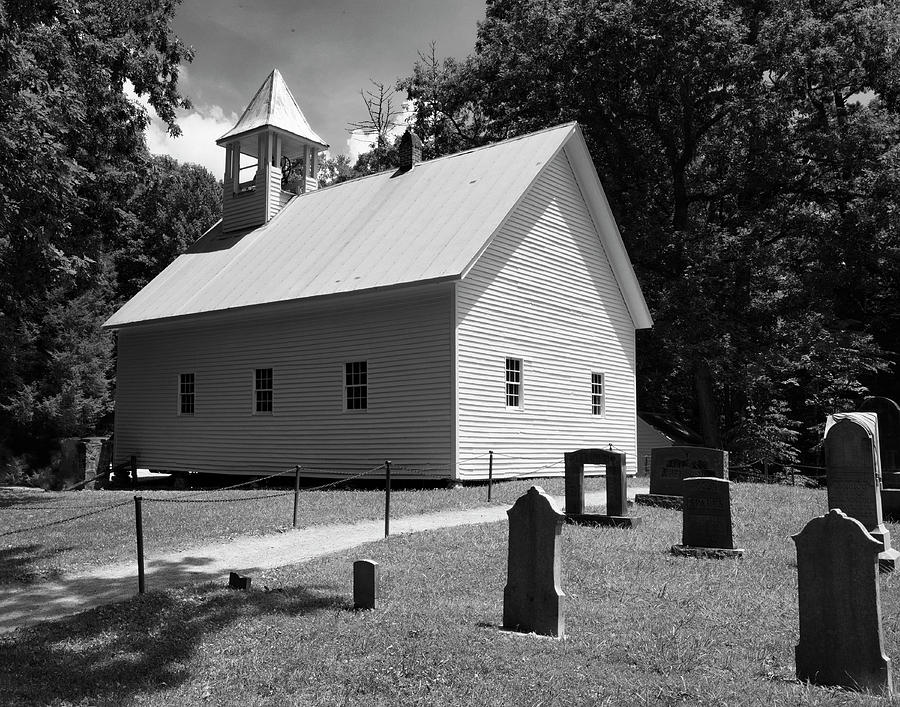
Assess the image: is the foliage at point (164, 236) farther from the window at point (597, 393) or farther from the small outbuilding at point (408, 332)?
the window at point (597, 393)

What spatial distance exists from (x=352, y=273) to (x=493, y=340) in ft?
12.6

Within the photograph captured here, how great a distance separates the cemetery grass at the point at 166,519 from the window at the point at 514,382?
6.80ft

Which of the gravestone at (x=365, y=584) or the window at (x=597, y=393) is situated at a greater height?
the window at (x=597, y=393)

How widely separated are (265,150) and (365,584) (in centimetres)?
2388

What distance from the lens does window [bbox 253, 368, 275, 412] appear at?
2253 cm

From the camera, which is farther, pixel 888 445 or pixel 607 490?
pixel 888 445

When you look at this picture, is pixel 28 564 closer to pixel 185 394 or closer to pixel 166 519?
pixel 166 519

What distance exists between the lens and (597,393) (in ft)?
77.9

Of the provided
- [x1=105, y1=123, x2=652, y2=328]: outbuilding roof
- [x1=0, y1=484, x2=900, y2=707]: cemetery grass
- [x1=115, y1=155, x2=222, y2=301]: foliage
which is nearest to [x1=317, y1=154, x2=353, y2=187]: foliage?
[x1=115, y1=155, x2=222, y2=301]: foliage

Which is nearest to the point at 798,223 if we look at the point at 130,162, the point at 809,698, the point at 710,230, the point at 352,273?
the point at 710,230

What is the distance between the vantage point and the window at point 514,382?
806 inches

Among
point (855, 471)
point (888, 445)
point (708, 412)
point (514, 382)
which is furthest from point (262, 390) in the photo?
point (708, 412)

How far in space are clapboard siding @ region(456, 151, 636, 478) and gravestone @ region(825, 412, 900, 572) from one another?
907 cm

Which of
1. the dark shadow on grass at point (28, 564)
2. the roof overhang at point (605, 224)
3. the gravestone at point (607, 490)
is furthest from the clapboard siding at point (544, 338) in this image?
the dark shadow on grass at point (28, 564)
